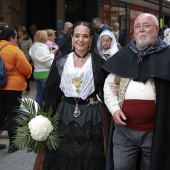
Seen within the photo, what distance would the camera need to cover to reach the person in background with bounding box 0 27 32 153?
6.27m

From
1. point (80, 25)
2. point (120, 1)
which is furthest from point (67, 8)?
point (80, 25)

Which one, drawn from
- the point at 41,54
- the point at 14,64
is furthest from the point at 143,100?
the point at 41,54

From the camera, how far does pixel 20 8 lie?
54.0ft

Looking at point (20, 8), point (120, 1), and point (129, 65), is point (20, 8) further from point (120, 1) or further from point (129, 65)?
point (129, 65)

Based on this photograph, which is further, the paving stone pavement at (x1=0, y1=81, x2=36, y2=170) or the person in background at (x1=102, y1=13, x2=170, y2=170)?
the paving stone pavement at (x1=0, y1=81, x2=36, y2=170)

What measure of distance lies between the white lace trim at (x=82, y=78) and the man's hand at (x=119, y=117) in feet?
1.71

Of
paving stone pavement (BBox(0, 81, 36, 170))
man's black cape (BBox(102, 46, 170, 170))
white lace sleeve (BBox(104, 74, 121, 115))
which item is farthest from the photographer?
paving stone pavement (BBox(0, 81, 36, 170))

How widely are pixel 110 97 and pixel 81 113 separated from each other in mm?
421

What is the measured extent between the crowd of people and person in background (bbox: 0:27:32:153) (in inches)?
78.0

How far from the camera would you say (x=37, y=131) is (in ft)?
13.1

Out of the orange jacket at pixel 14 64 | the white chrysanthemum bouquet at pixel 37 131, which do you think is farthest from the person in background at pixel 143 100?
the orange jacket at pixel 14 64

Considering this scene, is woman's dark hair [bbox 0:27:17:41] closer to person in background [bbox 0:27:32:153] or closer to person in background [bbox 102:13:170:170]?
person in background [bbox 0:27:32:153]

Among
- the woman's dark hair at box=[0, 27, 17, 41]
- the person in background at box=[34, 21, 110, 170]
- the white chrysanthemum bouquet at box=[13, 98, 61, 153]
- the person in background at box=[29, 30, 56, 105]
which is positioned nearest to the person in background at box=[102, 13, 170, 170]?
Result: the person in background at box=[34, 21, 110, 170]

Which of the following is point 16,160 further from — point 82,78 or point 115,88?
point 115,88
